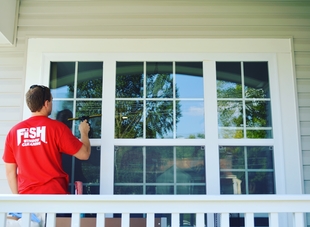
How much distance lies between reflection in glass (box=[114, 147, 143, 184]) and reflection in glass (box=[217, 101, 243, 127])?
32.9 inches

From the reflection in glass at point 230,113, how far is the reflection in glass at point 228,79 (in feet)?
0.26

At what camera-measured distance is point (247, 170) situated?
2812mm

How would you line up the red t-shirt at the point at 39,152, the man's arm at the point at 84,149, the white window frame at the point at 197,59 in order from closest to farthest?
the red t-shirt at the point at 39,152 → the man's arm at the point at 84,149 → the white window frame at the point at 197,59

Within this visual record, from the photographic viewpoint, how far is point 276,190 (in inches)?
109

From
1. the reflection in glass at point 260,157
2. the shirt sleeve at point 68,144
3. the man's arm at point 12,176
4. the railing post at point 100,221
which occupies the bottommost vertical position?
the railing post at point 100,221

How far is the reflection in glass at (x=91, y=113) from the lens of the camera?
2850mm

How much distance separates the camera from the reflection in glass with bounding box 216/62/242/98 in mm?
2947

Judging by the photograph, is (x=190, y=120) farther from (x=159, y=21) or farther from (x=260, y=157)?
(x=159, y=21)

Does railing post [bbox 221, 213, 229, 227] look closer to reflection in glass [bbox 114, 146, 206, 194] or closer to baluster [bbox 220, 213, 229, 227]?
baluster [bbox 220, 213, 229, 227]

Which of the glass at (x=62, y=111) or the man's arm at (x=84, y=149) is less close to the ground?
the glass at (x=62, y=111)

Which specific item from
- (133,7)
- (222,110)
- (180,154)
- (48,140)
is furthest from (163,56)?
(48,140)

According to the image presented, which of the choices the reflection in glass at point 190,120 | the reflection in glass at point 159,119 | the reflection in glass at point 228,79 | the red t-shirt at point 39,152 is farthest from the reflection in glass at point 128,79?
the red t-shirt at point 39,152

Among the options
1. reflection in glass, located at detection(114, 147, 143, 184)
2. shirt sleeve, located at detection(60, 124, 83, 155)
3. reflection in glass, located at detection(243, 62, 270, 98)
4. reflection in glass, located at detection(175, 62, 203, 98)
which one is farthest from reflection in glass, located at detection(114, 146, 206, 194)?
reflection in glass, located at detection(243, 62, 270, 98)

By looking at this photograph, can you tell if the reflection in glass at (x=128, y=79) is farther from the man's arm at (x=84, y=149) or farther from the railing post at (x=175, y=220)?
the railing post at (x=175, y=220)
